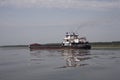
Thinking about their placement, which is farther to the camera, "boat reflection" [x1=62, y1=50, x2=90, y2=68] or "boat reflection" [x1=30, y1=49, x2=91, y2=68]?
"boat reflection" [x1=30, y1=49, x2=91, y2=68]

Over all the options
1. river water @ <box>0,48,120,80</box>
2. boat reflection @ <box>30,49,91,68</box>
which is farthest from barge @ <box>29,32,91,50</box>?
river water @ <box>0,48,120,80</box>

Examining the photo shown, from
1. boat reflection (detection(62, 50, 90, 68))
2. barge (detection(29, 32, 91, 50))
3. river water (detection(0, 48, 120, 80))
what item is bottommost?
river water (detection(0, 48, 120, 80))

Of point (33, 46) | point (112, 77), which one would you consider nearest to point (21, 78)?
point (112, 77)

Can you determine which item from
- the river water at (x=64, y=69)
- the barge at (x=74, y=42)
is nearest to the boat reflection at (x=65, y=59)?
the river water at (x=64, y=69)

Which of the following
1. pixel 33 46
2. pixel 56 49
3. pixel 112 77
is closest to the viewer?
pixel 112 77

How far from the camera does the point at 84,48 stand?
9081 centimetres

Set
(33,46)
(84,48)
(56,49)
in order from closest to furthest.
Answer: (84,48) < (56,49) < (33,46)

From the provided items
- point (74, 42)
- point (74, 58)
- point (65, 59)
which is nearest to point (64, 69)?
point (65, 59)

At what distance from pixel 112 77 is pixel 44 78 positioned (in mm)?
5996

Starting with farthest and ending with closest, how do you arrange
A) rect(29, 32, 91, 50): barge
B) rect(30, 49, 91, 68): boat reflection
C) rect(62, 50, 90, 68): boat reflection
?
rect(29, 32, 91, 50): barge
rect(30, 49, 91, 68): boat reflection
rect(62, 50, 90, 68): boat reflection

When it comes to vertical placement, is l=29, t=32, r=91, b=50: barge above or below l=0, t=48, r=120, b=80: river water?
above

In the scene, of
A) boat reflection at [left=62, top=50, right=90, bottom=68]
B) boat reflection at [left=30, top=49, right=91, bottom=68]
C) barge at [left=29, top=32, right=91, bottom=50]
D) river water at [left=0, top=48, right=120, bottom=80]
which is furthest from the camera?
barge at [left=29, top=32, right=91, bottom=50]

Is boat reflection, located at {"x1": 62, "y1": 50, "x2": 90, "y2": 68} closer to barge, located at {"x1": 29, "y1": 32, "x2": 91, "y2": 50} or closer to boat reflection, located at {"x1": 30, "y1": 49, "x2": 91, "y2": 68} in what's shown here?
boat reflection, located at {"x1": 30, "y1": 49, "x2": 91, "y2": 68}

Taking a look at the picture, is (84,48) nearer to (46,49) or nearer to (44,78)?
(46,49)
